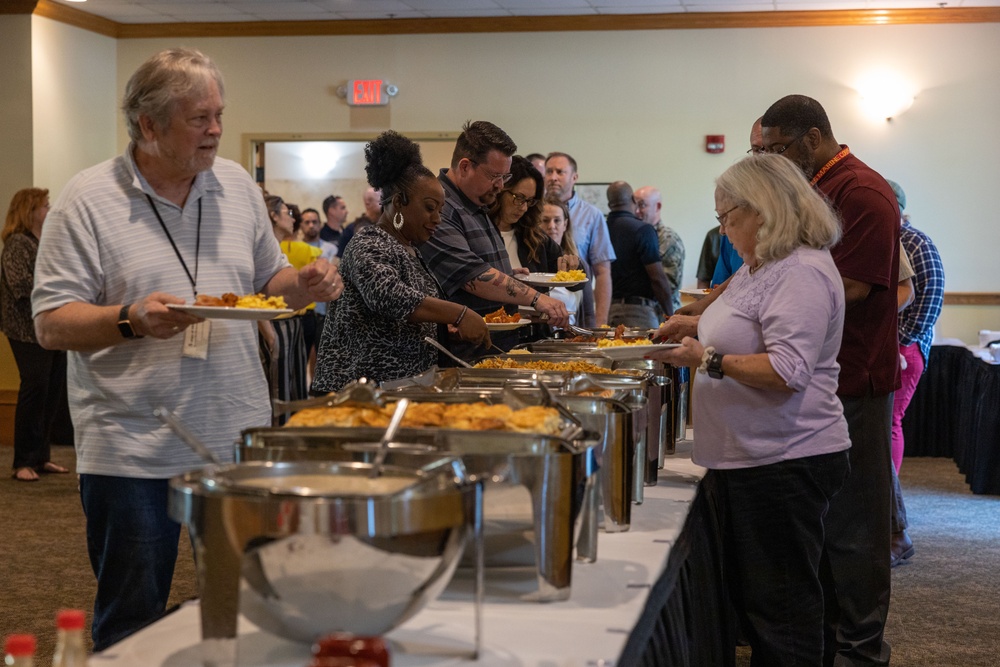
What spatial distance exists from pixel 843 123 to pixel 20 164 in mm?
5356

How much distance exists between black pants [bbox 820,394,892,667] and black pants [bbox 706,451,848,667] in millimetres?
483

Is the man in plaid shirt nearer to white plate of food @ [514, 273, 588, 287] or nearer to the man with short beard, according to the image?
white plate of food @ [514, 273, 588, 287]

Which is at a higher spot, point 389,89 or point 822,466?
point 389,89

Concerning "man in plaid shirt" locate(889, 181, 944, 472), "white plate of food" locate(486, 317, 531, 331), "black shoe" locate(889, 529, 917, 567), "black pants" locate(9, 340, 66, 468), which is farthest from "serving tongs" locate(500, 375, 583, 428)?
"black pants" locate(9, 340, 66, 468)

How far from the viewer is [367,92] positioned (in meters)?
8.06

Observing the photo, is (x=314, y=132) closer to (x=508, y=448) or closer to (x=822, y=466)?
(x=822, y=466)

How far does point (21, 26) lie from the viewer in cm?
702

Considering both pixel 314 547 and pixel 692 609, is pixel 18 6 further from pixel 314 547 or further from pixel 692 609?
pixel 314 547

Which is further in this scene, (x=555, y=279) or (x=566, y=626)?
(x=555, y=279)

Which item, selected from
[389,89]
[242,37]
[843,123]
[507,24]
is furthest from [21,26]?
[843,123]

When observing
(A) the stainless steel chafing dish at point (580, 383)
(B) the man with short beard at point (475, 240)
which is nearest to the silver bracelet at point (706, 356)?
(A) the stainless steel chafing dish at point (580, 383)

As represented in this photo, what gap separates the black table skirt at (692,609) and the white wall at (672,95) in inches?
219

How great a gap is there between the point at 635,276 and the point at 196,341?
418cm

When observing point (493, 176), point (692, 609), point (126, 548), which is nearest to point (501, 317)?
point (493, 176)
